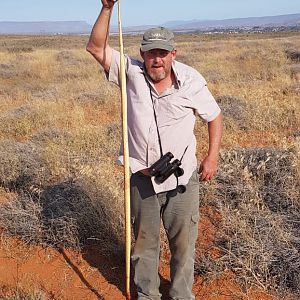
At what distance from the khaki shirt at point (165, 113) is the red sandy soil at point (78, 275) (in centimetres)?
108

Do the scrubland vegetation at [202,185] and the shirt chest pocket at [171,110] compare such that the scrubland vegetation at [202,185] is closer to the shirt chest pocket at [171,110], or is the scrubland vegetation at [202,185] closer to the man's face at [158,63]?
the shirt chest pocket at [171,110]

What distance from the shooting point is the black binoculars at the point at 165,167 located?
2.58 m

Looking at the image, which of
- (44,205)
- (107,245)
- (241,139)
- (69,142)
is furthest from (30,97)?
(107,245)

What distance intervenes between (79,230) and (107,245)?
13.1 inches

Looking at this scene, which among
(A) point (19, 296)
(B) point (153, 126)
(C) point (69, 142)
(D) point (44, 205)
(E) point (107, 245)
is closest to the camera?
(B) point (153, 126)

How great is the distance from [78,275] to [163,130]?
65.8 inches

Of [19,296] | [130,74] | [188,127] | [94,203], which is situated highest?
[130,74]

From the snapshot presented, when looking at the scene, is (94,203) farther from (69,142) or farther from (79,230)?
(69,142)

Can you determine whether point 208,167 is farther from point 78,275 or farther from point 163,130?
point 78,275

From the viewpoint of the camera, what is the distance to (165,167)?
258 centimetres

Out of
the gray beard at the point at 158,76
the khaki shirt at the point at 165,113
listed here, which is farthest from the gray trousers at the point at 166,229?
the gray beard at the point at 158,76

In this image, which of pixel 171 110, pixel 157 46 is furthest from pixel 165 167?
pixel 157 46

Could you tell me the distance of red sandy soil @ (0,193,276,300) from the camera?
10.8 feet

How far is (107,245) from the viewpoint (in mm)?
3881
